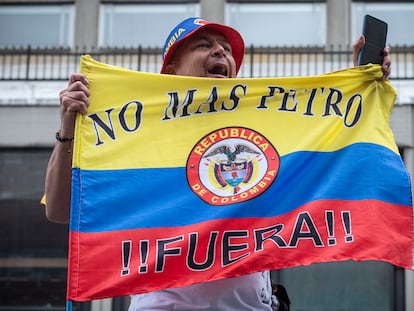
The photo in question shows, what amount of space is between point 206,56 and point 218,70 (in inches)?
3.6

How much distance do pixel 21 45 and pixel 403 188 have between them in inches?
362

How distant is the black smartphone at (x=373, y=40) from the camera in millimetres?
3471

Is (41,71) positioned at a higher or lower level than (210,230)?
higher

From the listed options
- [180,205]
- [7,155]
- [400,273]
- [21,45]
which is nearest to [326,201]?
[180,205]

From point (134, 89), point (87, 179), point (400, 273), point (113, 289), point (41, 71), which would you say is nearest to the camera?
point (113, 289)

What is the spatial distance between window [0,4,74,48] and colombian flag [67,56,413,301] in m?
8.52

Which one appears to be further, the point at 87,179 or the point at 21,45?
the point at 21,45

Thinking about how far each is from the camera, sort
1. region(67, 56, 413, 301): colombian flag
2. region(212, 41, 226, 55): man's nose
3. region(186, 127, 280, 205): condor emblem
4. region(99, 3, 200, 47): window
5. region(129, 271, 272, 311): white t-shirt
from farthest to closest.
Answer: region(99, 3, 200, 47): window → region(212, 41, 226, 55): man's nose → region(186, 127, 280, 205): condor emblem → region(67, 56, 413, 301): colombian flag → region(129, 271, 272, 311): white t-shirt

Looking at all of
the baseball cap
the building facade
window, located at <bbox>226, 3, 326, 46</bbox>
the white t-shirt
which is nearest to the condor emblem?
the white t-shirt

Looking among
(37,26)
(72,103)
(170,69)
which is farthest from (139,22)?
(72,103)

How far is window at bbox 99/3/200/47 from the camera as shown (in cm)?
1161

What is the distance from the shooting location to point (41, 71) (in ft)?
37.0

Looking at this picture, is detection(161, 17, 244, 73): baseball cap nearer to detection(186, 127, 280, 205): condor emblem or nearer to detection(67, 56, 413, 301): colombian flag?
detection(67, 56, 413, 301): colombian flag

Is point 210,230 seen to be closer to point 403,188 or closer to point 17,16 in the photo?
point 403,188
